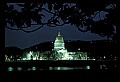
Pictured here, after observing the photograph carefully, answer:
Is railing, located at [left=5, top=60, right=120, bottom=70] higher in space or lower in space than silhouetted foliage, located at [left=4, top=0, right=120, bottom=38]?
lower

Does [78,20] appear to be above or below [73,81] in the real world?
above

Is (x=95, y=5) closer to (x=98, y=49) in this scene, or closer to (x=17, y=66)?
(x=98, y=49)

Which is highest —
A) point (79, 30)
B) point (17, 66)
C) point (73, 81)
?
point (79, 30)

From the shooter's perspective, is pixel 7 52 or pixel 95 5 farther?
pixel 7 52

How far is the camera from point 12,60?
2.58m

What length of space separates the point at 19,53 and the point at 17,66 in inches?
13.3

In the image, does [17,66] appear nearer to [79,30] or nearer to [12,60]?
[12,60]

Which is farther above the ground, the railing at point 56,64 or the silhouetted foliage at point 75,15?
the silhouetted foliage at point 75,15

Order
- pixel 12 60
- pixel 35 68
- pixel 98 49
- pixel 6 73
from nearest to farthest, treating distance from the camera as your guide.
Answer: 1. pixel 6 73
2. pixel 35 68
3. pixel 12 60
4. pixel 98 49

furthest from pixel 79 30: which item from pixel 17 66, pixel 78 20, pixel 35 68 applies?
pixel 17 66

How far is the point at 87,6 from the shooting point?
233 cm

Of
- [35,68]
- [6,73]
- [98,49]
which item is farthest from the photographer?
[98,49]

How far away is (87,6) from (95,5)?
92 millimetres

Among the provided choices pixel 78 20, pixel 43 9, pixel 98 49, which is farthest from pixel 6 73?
pixel 98 49
